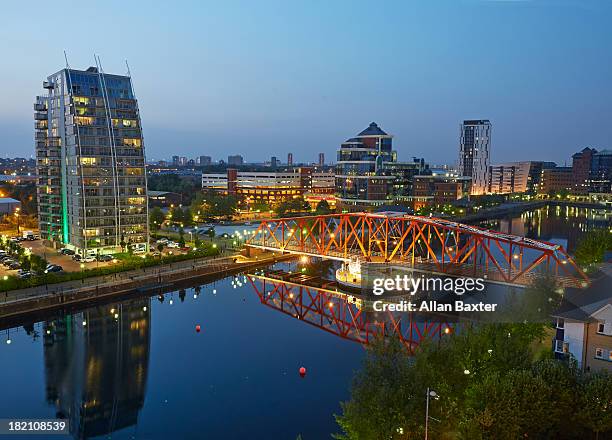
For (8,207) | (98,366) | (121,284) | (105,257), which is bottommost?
(98,366)

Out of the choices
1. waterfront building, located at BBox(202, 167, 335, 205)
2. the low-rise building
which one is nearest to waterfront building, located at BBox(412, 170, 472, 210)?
waterfront building, located at BBox(202, 167, 335, 205)

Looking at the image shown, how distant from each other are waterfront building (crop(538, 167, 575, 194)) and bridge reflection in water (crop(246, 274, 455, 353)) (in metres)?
103

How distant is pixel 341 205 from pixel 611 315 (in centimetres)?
5904

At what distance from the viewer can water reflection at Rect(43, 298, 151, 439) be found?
1498 centimetres

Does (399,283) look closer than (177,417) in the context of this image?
No

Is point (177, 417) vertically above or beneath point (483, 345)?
beneath

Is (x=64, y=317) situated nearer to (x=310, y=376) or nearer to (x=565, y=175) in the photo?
(x=310, y=376)

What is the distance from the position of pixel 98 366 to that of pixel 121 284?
8.99 meters

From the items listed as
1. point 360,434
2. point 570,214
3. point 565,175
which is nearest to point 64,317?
point 360,434

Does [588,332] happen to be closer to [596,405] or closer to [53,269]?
[596,405]

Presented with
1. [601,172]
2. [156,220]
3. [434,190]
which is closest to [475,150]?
[601,172]

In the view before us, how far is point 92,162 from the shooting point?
105ft

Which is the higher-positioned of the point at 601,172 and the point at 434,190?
the point at 601,172

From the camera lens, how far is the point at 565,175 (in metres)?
116
